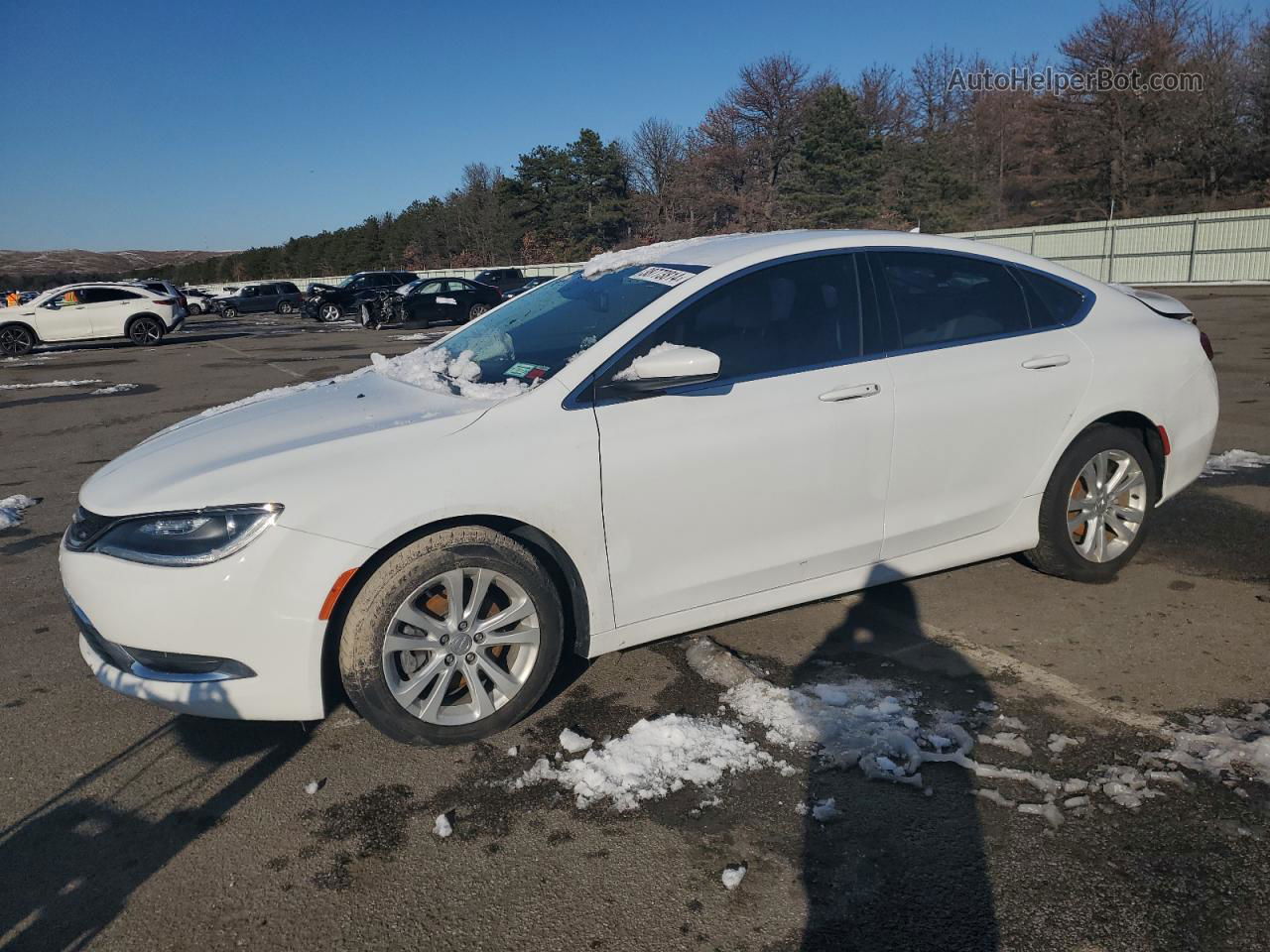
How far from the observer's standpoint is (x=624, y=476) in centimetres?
329

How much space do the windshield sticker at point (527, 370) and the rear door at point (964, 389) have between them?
142 cm

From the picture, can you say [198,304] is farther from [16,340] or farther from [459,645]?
[459,645]

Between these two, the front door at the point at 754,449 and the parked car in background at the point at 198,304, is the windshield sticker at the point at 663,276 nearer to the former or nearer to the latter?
the front door at the point at 754,449

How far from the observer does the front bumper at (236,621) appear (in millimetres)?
2912

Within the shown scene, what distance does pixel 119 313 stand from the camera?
24469 mm

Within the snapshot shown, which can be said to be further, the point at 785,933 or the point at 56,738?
the point at 56,738

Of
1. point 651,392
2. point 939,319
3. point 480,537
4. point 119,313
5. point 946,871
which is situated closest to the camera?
point 946,871

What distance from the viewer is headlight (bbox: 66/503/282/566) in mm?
2930

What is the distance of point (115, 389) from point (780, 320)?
44.6 feet

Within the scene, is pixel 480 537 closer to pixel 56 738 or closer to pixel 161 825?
pixel 161 825

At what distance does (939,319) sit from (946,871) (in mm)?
2366

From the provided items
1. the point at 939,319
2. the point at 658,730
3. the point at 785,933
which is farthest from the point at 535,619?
the point at 939,319

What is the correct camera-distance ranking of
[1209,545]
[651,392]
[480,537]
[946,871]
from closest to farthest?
[946,871] < [480,537] < [651,392] < [1209,545]

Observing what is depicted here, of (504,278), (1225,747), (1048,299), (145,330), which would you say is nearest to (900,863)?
(1225,747)
